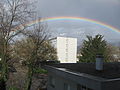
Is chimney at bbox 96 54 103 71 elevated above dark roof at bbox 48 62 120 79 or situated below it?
above

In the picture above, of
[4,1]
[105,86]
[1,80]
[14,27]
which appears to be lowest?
[1,80]

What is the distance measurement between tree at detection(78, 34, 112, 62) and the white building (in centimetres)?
4001

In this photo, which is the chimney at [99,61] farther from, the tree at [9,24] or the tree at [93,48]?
the tree at [93,48]

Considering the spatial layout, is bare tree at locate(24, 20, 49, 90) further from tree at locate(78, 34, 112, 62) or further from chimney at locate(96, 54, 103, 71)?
tree at locate(78, 34, 112, 62)

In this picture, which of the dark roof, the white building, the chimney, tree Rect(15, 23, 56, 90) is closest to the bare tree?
tree Rect(15, 23, 56, 90)

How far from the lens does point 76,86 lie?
6.96 m

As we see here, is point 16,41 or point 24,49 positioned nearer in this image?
point 16,41

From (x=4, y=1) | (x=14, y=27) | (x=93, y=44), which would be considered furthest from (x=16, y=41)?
(x=93, y=44)

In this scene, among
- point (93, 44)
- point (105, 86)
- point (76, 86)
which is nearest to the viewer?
point (105, 86)

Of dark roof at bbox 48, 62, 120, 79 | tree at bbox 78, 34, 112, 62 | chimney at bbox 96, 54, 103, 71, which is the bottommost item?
dark roof at bbox 48, 62, 120, 79

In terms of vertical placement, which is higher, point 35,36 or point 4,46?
point 35,36

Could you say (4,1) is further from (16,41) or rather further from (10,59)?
(10,59)

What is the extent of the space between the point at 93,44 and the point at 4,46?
73.6 feet

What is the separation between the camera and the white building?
2880 inches
